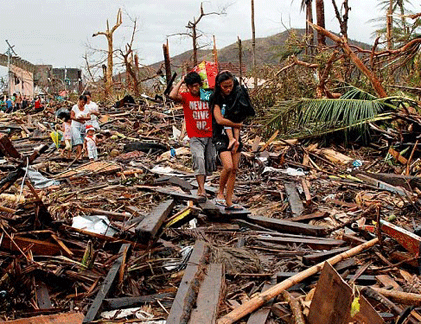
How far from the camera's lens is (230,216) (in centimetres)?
571

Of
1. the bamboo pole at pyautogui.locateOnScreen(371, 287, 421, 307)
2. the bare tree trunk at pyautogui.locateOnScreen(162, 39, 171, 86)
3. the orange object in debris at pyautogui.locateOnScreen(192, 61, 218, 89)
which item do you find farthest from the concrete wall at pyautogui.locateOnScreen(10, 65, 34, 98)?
the bamboo pole at pyautogui.locateOnScreen(371, 287, 421, 307)

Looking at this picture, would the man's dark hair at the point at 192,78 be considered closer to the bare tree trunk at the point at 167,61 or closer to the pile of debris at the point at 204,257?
the pile of debris at the point at 204,257

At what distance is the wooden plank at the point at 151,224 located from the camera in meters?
4.30

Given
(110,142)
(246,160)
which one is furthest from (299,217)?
(110,142)

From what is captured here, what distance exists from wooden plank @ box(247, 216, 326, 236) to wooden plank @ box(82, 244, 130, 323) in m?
1.91

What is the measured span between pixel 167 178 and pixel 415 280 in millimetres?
5005

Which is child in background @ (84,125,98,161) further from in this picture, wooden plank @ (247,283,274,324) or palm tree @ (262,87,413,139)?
wooden plank @ (247,283,274,324)

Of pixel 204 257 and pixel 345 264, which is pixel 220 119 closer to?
pixel 204 257

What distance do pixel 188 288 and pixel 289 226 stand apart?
209 centimetres

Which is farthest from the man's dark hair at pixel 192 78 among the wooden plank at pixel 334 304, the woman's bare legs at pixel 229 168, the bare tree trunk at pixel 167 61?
the bare tree trunk at pixel 167 61

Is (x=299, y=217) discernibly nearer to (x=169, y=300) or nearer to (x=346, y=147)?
(x=169, y=300)

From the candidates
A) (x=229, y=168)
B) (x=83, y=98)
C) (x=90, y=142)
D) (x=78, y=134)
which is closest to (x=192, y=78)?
(x=229, y=168)

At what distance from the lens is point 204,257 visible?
4.29 meters

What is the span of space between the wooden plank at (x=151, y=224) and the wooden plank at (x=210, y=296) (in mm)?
648
